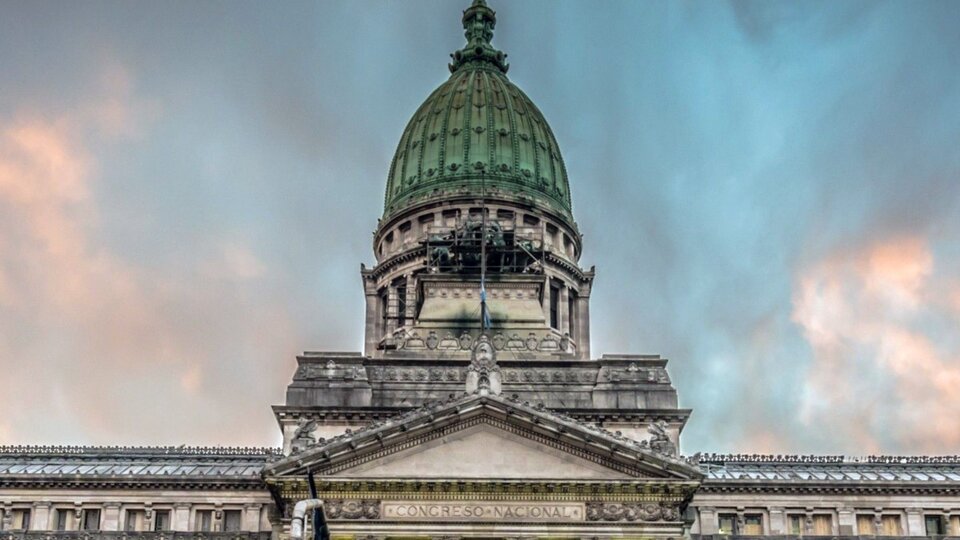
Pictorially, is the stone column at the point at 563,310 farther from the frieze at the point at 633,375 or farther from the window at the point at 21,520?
the window at the point at 21,520

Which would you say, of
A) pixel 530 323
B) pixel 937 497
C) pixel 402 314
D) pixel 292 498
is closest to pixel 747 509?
pixel 937 497

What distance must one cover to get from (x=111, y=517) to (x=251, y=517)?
7221 millimetres

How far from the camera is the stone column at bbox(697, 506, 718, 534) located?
244 feet

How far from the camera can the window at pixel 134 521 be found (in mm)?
73500

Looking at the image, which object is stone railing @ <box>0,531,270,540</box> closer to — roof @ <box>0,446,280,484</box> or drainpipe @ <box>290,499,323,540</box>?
roof @ <box>0,446,280,484</box>

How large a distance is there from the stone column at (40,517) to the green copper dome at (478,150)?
143 feet

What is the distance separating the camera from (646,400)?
242ft

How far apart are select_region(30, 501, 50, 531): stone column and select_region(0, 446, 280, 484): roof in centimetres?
129

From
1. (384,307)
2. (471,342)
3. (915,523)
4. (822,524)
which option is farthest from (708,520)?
(384,307)

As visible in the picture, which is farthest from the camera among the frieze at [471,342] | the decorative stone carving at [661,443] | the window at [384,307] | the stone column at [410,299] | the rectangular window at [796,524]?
the window at [384,307]

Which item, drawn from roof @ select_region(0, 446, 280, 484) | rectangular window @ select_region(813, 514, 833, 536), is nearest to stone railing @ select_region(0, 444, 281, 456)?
roof @ select_region(0, 446, 280, 484)

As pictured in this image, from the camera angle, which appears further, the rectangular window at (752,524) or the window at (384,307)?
the window at (384,307)

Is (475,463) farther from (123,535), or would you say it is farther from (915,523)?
(915,523)

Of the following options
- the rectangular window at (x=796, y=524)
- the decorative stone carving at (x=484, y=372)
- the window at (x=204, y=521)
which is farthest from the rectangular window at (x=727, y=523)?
the window at (x=204, y=521)
